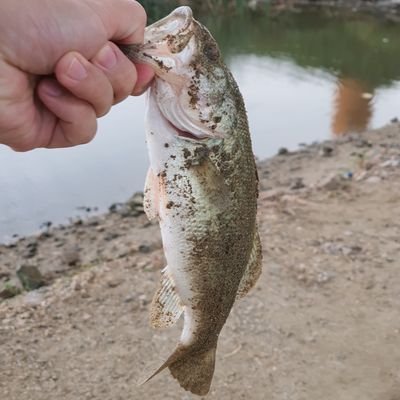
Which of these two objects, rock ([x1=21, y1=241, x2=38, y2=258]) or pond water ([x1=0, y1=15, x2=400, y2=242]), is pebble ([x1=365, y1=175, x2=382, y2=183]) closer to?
pond water ([x1=0, y1=15, x2=400, y2=242])

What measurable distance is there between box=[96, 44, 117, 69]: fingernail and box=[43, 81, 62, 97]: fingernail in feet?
0.55

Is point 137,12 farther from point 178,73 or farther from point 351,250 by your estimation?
point 351,250

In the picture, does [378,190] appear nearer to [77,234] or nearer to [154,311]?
[77,234]

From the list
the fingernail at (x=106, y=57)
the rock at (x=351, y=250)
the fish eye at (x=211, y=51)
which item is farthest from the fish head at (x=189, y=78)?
the rock at (x=351, y=250)

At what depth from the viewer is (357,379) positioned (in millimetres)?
4262

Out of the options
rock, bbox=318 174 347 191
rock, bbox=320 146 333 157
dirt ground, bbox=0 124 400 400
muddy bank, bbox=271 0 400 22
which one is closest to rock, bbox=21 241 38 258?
dirt ground, bbox=0 124 400 400

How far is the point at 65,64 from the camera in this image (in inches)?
75.5

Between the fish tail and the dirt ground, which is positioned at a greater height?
the fish tail

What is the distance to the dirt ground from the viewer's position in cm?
419

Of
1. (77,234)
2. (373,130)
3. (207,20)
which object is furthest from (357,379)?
(207,20)

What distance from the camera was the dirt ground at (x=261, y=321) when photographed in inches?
165

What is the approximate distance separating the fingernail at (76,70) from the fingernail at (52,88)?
13cm

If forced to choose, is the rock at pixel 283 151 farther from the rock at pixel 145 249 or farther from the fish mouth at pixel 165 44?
the fish mouth at pixel 165 44

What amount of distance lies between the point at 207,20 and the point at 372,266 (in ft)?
54.2
